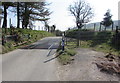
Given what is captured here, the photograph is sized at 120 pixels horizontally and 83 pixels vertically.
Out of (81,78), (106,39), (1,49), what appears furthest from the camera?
(106,39)

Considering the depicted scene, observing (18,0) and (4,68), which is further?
(18,0)

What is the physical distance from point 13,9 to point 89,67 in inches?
1003

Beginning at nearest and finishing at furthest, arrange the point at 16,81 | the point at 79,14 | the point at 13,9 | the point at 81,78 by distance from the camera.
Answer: the point at 16,81 < the point at 81,78 < the point at 13,9 < the point at 79,14

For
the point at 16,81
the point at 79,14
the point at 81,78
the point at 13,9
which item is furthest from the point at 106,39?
the point at 79,14

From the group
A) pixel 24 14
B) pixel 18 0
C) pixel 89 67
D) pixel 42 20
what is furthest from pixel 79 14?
pixel 89 67

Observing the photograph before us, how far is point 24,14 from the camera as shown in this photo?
32.2m

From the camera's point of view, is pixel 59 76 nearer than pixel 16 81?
No

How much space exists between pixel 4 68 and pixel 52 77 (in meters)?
2.84

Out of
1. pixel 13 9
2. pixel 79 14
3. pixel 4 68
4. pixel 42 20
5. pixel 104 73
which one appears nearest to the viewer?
pixel 104 73

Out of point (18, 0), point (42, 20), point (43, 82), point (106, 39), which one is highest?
point (18, 0)

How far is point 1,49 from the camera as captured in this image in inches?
523

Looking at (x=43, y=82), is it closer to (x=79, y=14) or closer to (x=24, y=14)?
(x=24, y=14)

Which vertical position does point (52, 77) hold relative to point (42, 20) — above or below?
below

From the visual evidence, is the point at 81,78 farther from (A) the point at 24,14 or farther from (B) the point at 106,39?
(A) the point at 24,14
